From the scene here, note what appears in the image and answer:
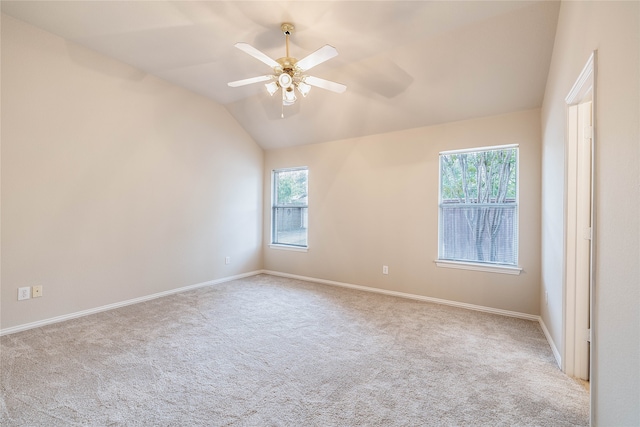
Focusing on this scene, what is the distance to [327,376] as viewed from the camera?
2199mm

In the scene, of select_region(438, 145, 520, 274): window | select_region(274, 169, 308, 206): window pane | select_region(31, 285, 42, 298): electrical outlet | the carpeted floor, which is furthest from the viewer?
select_region(274, 169, 308, 206): window pane

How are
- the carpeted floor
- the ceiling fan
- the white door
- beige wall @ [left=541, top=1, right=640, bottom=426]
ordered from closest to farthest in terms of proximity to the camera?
beige wall @ [left=541, top=1, right=640, bottom=426] → the carpeted floor → the white door → the ceiling fan

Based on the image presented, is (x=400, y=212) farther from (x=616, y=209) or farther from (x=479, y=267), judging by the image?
(x=616, y=209)

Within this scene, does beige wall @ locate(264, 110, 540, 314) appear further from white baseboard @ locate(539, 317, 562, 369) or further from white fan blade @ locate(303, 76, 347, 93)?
white fan blade @ locate(303, 76, 347, 93)

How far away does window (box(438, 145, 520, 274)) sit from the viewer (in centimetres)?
→ 360

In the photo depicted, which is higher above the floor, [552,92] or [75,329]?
[552,92]

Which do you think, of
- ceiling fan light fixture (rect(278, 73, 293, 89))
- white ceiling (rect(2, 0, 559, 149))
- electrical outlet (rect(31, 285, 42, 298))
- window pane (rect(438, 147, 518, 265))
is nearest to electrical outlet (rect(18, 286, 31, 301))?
electrical outlet (rect(31, 285, 42, 298))

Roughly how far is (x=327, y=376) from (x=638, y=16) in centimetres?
250

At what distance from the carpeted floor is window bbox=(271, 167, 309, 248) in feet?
6.68

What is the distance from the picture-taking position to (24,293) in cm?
300

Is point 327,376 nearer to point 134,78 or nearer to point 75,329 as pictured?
point 75,329

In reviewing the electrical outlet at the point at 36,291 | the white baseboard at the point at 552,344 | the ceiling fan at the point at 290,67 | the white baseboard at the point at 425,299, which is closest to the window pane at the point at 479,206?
the white baseboard at the point at 425,299

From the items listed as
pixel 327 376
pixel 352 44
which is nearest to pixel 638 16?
pixel 352 44

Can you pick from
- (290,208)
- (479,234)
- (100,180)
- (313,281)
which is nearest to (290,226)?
(290,208)
